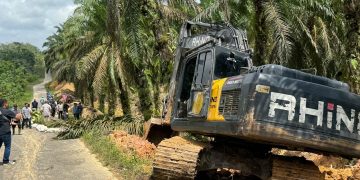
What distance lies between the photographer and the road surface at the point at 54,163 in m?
11.2

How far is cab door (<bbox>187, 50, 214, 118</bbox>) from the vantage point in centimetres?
859

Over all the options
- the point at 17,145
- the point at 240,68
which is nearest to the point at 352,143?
the point at 240,68

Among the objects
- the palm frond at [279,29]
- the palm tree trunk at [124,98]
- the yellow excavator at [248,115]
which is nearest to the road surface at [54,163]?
the yellow excavator at [248,115]

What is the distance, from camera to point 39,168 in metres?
12.3

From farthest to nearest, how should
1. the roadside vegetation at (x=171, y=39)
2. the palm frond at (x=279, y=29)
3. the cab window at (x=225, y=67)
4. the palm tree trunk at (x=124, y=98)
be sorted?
the palm tree trunk at (x=124, y=98) < the roadside vegetation at (x=171, y=39) < the palm frond at (x=279, y=29) < the cab window at (x=225, y=67)

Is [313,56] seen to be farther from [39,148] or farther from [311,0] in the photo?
[39,148]

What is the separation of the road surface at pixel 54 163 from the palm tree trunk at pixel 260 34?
6042 mm

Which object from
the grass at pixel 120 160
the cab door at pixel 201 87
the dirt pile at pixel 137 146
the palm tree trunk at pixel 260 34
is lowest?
the grass at pixel 120 160

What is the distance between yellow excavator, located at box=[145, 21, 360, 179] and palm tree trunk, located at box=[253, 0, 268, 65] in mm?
6371

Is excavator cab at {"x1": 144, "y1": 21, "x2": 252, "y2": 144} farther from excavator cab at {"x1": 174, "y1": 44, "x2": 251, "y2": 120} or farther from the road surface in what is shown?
the road surface

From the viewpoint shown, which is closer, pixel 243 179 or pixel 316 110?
pixel 316 110

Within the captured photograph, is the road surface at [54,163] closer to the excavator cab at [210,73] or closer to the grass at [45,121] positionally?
the excavator cab at [210,73]

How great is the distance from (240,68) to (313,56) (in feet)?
41.2

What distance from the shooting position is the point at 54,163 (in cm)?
1316
